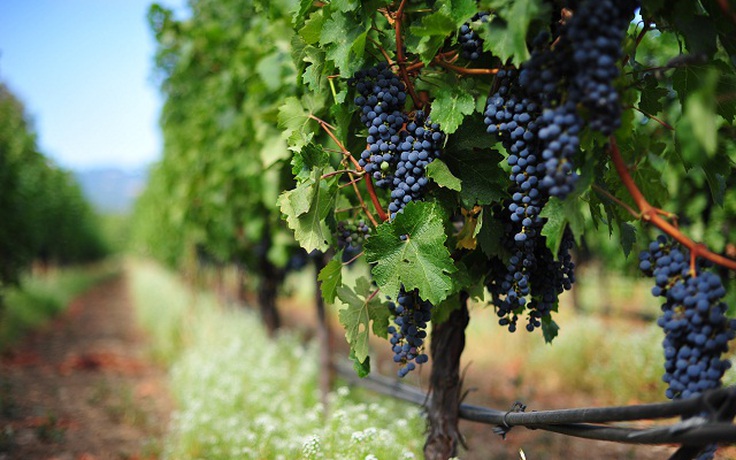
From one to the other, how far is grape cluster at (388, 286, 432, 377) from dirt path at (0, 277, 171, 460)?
3820mm

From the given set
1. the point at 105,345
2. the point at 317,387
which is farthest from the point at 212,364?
the point at 105,345

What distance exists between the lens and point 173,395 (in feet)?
23.7

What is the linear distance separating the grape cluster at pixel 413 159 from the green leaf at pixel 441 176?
2 cm

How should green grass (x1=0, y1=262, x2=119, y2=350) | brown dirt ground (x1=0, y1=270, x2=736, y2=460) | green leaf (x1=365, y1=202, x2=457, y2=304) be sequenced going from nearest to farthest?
green leaf (x1=365, y1=202, x2=457, y2=304) < brown dirt ground (x1=0, y1=270, x2=736, y2=460) < green grass (x1=0, y1=262, x2=119, y2=350)

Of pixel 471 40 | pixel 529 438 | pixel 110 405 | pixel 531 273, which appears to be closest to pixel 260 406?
pixel 529 438

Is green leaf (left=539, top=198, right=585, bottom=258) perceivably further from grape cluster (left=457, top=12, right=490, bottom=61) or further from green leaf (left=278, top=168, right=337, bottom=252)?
green leaf (left=278, top=168, right=337, bottom=252)

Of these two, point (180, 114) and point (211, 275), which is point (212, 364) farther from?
point (211, 275)

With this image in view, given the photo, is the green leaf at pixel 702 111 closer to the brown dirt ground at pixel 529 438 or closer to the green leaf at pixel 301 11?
the green leaf at pixel 301 11

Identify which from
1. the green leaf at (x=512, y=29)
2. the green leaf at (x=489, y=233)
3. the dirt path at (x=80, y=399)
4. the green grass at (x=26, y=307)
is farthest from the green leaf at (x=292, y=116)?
the green grass at (x=26, y=307)

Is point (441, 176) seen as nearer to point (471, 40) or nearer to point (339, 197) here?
point (471, 40)

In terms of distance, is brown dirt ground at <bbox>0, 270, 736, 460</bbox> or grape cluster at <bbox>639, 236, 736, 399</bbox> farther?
brown dirt ground at <bbox>0, 270, 736, 460</bbox>

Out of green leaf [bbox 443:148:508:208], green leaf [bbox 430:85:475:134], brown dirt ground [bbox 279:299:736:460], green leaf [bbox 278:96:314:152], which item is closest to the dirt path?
brown dirt ground [bbox 279:299:736:460]

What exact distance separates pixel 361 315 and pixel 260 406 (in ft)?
10.3

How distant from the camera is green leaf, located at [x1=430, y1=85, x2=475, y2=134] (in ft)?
5.89
